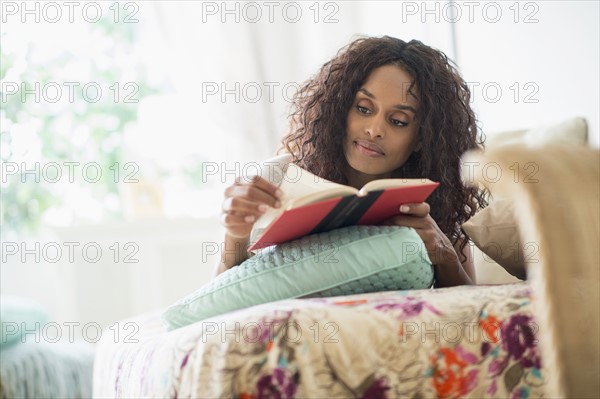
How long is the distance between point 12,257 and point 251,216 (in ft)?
7.22

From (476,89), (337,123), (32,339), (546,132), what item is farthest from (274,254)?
(476,89)

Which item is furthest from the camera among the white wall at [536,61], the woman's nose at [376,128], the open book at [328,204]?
the white wall at [536,61]

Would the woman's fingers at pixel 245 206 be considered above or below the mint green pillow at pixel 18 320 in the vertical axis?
above

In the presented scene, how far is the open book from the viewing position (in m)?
1.24

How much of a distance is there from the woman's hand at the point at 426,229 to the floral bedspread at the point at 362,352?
0.39 meters

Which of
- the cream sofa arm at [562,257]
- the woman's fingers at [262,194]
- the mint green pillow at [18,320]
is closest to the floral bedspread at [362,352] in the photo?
the cream sofa arm at [562,257]

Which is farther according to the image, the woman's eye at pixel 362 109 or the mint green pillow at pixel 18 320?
the mint green pillow at pixel 18 320

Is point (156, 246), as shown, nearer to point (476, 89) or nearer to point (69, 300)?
point (69, 300)

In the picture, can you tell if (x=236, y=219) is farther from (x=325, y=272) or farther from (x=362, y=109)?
(x=362, y=109)

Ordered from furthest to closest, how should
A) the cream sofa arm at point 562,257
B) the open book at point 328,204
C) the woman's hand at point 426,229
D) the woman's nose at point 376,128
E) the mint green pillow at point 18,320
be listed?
1. the mint green pillow at point 18,320
2. the woman's nose at point 376,128
3. the woman's hand at point 426,229
4. the open book at point 328,204
5. the cream sofa arm at point 562,257

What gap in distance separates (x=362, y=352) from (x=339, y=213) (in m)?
0.35

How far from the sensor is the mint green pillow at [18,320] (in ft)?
7.65

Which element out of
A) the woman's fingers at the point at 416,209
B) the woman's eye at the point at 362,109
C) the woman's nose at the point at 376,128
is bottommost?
the woman's fingers at the point at 416,209

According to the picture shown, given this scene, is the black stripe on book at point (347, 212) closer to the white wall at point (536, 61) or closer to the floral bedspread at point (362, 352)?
the floral bedspread at point (362, 352)
